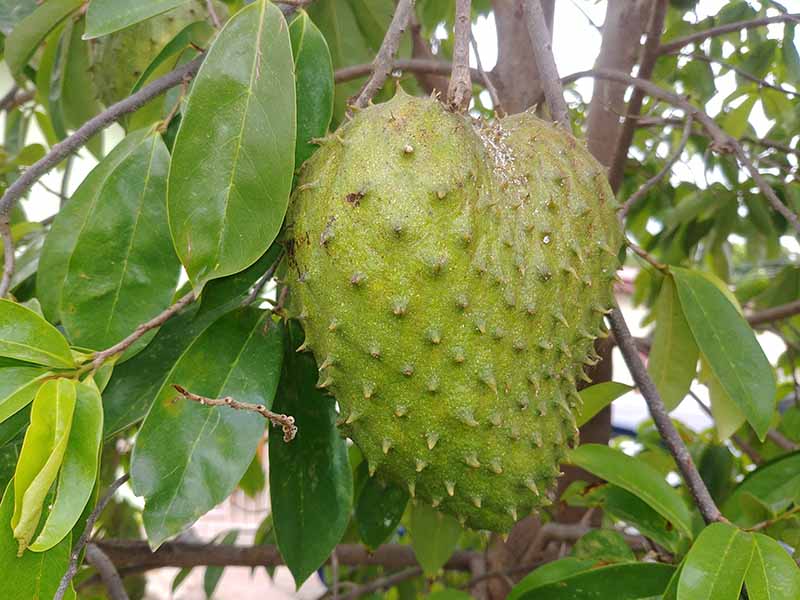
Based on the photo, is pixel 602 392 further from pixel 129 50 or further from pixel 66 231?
pixel 129 50

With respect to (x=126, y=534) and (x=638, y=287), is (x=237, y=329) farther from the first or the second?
(x=638, y=287)

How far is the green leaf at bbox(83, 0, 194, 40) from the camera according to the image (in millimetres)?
1141

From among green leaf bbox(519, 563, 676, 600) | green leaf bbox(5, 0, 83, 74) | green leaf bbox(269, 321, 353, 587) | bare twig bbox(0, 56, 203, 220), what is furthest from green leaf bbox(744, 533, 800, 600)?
green leaf bbox(5, 0, 83, 74)

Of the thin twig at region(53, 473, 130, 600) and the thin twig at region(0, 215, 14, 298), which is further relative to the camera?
the thin twig at region(0, 215, 14, 298)

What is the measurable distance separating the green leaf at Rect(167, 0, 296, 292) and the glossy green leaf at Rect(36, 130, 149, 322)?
0.29 metres

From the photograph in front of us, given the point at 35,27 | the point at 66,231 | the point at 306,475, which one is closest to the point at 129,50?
the point at 35,27

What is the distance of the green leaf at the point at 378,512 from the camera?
1686 millimetres

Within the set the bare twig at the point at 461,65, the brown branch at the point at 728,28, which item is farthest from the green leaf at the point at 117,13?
the brown branch at the point at 728,28

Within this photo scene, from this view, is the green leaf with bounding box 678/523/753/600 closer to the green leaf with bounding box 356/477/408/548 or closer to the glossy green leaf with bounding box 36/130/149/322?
the green leaf with bounding box 356/477/408/548

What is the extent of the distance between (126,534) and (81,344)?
83.9 inches

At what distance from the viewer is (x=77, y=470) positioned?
2.94ft

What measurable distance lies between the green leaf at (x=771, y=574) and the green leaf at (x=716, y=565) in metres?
0.01

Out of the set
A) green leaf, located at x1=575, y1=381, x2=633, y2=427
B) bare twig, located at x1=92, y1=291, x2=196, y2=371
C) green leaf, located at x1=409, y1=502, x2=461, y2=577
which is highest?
bare twig, located at x1=92, y1=291, x2=196, y2=371

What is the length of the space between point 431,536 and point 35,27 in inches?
51.5
